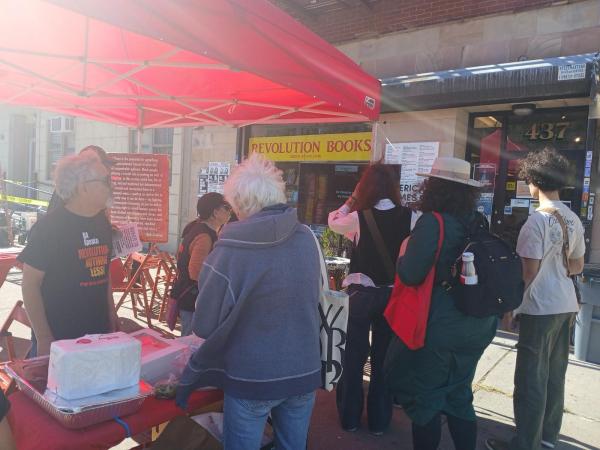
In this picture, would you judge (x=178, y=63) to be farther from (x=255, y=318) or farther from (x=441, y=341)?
(x=441, y=341)

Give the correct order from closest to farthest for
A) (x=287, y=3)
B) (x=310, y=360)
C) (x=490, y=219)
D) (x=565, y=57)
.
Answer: (x=310, y=360), (x=565, y=57), (x=490, y=219), (x=287, y=3)

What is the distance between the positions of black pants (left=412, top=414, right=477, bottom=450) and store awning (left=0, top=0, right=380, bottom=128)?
7.01 feet

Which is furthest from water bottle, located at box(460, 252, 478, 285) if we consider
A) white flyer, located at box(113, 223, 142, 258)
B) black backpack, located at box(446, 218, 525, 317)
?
white flyer, located at box(113, 223, 142, 258)

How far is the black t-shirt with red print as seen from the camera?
2.22 m

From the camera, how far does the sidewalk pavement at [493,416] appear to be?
3154mm

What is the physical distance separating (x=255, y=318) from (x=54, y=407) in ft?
2.51

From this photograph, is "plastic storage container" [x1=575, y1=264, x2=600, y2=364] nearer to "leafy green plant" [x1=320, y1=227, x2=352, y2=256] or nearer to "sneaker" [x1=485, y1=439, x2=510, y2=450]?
"sneaker" [x1=485, y1=439, x2=510, y2=450]

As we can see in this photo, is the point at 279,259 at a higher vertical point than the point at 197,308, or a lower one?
higher

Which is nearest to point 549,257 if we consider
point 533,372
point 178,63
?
point 533,372

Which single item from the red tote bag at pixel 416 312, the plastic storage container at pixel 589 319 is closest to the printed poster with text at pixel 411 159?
the plastic storage container at pixel 589 319

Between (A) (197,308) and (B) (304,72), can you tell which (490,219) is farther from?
(A) (197,308)

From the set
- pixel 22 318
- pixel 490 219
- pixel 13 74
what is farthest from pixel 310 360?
pixel 490 219

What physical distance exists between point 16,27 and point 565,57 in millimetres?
5619

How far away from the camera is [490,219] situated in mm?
6336
